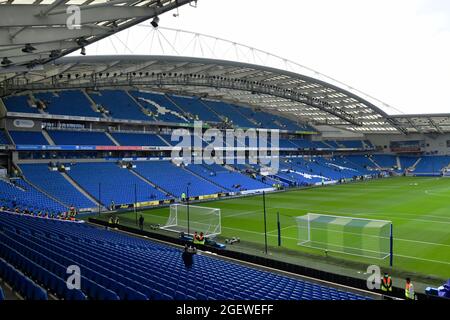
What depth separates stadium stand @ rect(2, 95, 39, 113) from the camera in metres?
40.5

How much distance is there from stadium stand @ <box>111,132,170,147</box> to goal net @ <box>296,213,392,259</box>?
93.2 feet

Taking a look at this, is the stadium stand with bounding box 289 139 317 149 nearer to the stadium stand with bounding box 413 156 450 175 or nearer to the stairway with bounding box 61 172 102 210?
the stadium stand with bounding box 413 156 450 175

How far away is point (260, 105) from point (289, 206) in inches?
1669

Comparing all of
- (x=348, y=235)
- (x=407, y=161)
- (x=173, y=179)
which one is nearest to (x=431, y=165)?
(x=407, y=161)

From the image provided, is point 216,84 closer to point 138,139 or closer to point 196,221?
point 138,139

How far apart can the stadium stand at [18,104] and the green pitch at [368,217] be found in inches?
702

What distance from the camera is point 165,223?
30.3 metres

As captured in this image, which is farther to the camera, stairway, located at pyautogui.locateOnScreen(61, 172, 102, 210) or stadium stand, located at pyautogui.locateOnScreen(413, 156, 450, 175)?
stadium stand, located at pyautogui.locateOnScreen(413, 156, 450, 175)

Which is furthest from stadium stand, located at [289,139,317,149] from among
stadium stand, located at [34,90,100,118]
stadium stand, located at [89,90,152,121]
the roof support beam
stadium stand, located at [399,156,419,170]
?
stadium stand, located at [34,90,100,118]

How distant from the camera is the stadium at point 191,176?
12.8 m

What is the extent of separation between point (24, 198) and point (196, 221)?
1505cm

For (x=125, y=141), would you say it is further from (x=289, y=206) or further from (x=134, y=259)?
(x=134, y=259)
